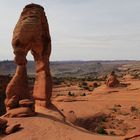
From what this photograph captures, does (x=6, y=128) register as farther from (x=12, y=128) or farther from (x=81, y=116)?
(x=81, y=116)

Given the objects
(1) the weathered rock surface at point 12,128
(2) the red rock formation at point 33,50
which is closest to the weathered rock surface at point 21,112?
(2) the red rock formation at point 33,50

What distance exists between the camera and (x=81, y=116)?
27.6 metres

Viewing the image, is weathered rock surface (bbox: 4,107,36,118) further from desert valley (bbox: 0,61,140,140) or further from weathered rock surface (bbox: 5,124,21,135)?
weathered rock surface (bbox: 5,124,21,135)

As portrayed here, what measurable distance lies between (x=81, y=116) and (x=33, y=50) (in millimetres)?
7609

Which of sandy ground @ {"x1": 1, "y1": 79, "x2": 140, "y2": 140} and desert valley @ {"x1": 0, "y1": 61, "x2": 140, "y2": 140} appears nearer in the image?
sandy ground @ {"x1": 1, "y1": 79, "x2": 140, "y2": 140}

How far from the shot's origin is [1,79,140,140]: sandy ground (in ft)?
56.8

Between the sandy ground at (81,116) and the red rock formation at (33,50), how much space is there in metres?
1.20

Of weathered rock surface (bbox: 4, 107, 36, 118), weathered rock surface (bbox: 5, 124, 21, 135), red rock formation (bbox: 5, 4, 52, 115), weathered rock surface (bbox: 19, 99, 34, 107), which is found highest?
red rock formation (bbox: 5, 4, 52, 115)

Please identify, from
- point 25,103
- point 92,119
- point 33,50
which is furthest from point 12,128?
point 92,119

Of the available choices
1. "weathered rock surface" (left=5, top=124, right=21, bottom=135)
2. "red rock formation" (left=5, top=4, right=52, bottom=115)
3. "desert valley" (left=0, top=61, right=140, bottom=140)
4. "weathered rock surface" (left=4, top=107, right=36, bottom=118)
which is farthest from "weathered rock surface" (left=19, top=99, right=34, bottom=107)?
"weathered rock surface" (left=5, top=124, right=21, bottom=135)

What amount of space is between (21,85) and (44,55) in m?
2.60

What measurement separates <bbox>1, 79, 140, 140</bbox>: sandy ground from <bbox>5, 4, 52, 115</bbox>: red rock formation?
1.20 m

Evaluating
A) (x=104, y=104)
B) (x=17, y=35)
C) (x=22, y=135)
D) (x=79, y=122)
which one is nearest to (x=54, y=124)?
(x=22, y=135)

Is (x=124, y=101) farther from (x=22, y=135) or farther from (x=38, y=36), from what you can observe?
(x=22, y=135)
